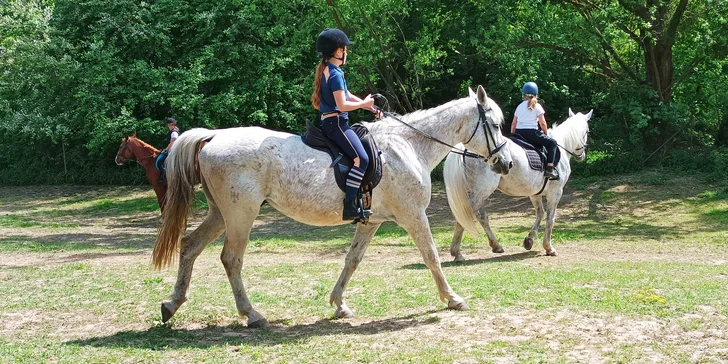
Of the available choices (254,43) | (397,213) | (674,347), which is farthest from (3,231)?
(674,347)

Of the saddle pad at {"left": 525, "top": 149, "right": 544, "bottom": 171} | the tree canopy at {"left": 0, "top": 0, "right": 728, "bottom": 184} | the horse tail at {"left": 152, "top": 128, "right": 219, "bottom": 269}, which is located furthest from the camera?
the tree canopy at {"left": 0, "top": 0, "right": 728, "bottom": 184}

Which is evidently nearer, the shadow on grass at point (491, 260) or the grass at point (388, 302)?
the grass at point (388, 302)

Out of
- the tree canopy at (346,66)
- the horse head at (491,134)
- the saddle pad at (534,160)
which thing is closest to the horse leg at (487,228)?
the saddle pad at (534,160)

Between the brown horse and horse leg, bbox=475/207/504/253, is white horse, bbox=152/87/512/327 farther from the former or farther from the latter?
the brown horse

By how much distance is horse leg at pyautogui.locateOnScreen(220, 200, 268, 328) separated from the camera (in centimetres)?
759

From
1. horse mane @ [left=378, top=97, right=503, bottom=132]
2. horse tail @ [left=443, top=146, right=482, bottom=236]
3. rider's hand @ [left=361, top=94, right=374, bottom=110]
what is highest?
rider's hand @ [left=361, top=94, right=374, bottom=110]

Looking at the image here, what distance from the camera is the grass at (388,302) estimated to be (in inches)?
261

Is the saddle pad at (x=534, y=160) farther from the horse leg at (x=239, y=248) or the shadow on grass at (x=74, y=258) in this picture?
the shadow on grass at (x=74, y=258)

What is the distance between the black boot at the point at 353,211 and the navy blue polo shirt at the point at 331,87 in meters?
0.96

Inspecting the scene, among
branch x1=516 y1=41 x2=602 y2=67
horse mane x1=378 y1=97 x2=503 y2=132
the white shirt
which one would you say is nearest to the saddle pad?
the white shirt

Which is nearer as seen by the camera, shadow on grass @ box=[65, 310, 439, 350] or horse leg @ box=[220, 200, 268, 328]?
shadow on grass @ box=[65, 310, 439, 350]

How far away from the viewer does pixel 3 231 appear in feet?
64.0

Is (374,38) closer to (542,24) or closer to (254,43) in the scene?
(542,24)

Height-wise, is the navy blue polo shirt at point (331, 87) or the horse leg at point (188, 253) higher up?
the navy blue polo shirt at point (331, 87)
